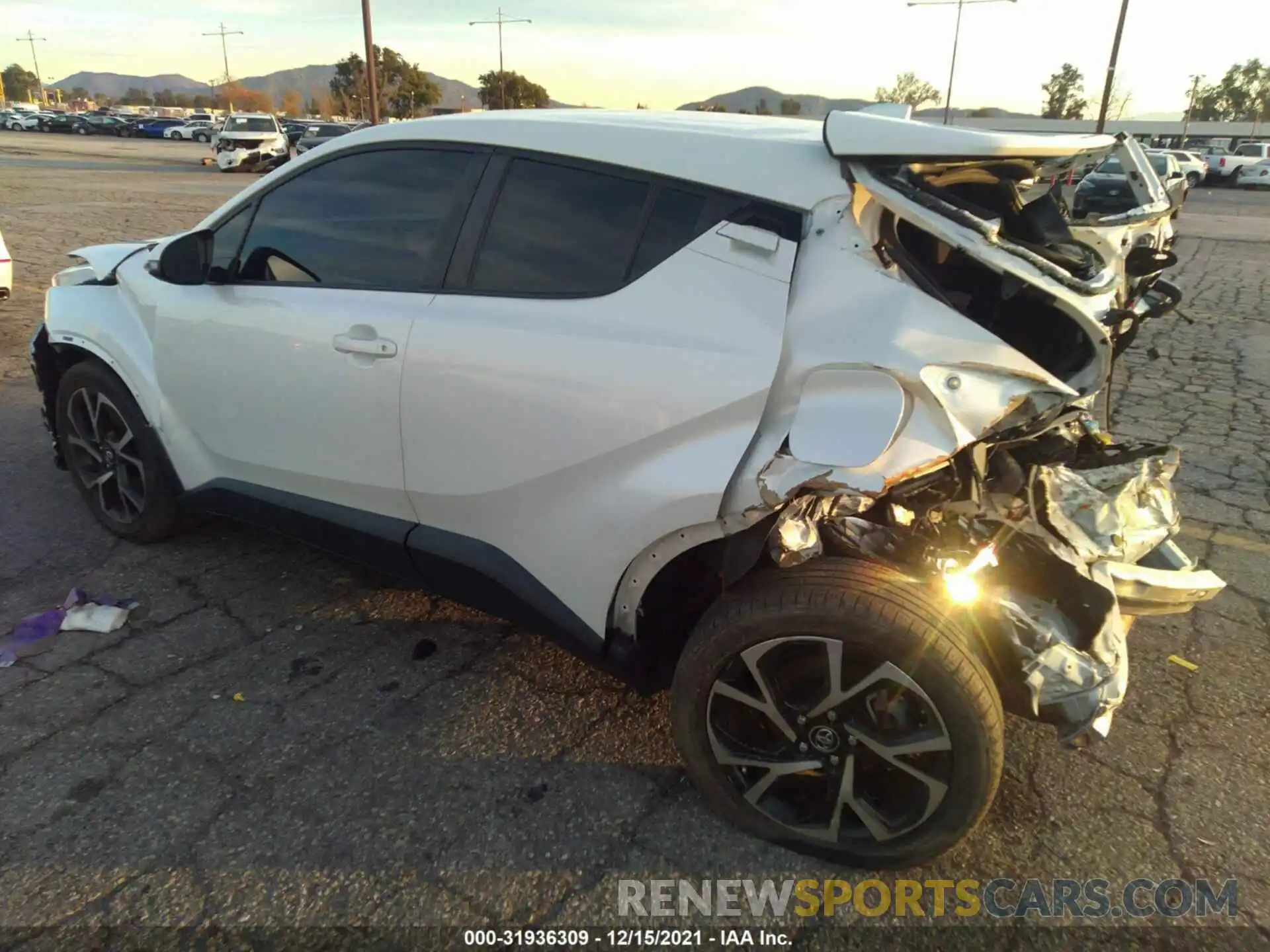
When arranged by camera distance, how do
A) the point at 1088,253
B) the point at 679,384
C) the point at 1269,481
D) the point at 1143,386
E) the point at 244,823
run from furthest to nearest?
the point at 1143,386 → the point at 1269,481 → the point at 1088,253 → the point at 244,823 → the point at 679,384

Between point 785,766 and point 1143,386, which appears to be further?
point 1143,386

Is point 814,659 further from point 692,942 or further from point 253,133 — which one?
point 253,133

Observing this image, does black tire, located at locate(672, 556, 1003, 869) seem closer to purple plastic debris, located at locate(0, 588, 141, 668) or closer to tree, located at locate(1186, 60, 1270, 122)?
purple plastic debris, located at locate(0, 588, 141, 668)

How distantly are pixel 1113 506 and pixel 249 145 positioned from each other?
2940 cm

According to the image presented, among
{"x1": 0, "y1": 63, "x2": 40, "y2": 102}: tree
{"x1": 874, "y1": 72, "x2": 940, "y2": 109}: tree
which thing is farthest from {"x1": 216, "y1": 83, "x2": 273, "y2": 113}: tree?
{"x1": 874, "y1": 72, "x2": 940, "y2": 109}: tree

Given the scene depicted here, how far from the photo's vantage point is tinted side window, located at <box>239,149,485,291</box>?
2729 mm

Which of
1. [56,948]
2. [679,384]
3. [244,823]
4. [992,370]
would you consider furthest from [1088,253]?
[56,948]

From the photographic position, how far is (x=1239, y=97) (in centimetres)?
7219

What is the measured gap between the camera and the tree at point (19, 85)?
4532 inches

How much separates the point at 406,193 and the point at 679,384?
4.23ft

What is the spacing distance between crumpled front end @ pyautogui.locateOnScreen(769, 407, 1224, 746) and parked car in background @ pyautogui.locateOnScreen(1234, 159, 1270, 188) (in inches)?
1543

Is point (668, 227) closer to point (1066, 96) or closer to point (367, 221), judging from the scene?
point (367, 221)

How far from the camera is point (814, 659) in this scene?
87.4 inches

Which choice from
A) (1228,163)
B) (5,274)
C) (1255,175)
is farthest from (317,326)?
(1228,163)
